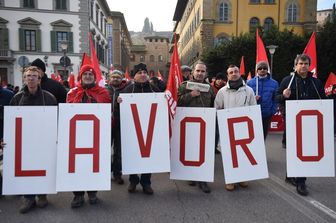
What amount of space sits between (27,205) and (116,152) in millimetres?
1609

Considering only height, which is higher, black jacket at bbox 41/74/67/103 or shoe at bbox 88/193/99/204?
black jacket at bbox 41/74/67/103

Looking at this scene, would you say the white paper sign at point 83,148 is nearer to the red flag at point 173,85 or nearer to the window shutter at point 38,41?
the red flag at point 173,85

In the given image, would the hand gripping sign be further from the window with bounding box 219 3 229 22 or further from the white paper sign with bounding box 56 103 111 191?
the window with bounding box 219 3 229 22

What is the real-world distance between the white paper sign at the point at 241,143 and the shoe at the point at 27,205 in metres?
2.72

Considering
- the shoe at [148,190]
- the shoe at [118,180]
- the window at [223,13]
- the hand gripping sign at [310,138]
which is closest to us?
the hand gripping sign at [310,138]

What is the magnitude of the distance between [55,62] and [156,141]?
3272 centimetres

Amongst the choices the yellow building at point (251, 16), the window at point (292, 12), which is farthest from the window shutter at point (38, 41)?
the window at point (292, 12)

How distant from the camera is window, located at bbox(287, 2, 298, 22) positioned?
37.5 meters

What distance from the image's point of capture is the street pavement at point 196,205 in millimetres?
3797

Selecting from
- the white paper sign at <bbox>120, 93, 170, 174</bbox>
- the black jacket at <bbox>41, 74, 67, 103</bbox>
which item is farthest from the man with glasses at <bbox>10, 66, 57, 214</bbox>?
the white paper sign at <bbox>120, 93, 170, 174</bbox>

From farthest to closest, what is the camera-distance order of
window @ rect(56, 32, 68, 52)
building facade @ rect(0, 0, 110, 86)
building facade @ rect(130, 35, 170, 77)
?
building facade @ rect(130, 35, 170, 77) → window @ rect(56, 32, 68, 52) → building facade @ rect(0, 0, 110, 86)

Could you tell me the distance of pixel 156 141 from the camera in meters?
4.43

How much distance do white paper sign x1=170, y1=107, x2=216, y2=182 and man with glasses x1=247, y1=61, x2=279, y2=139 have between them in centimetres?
170

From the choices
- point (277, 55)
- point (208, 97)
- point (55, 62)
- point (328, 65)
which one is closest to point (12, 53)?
point (55, 62)
